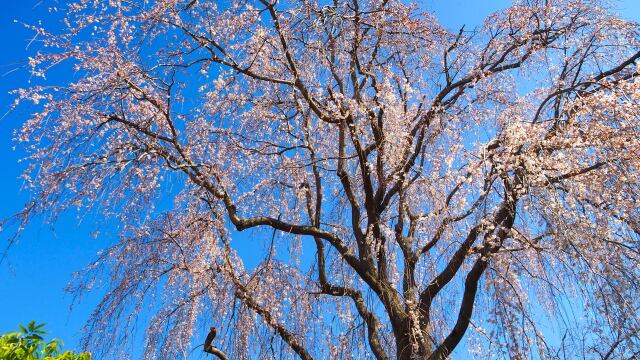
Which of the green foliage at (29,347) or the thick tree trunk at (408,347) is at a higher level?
the thick tree trunk at (408,347)

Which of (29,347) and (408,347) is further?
(408,347)

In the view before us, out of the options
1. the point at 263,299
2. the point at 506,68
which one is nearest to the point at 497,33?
the point at 506,68

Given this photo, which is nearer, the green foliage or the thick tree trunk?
the green foliage

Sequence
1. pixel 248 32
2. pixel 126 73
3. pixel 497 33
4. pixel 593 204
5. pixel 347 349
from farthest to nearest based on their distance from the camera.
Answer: pixel 497 33, pixel 248 32, pixel 126 73, pixel 347 349, pixel 593 204

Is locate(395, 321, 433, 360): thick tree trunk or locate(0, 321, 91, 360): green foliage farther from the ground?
locate(395, 321, 433, 360): thick tree trunk

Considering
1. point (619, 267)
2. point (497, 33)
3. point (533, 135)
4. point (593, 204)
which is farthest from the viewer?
point (497, 33)

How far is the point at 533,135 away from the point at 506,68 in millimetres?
2613

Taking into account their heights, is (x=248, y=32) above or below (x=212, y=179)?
above

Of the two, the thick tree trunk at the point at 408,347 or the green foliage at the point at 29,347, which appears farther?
the thick tree trunk at the point at 408,347

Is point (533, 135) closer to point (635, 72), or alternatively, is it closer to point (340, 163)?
point (635, 72)

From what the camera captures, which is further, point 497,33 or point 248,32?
point 497,33

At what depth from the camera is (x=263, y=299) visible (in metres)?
5.35

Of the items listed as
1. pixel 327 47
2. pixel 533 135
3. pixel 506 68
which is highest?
pixel 506 68

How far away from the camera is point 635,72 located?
4.58 m
